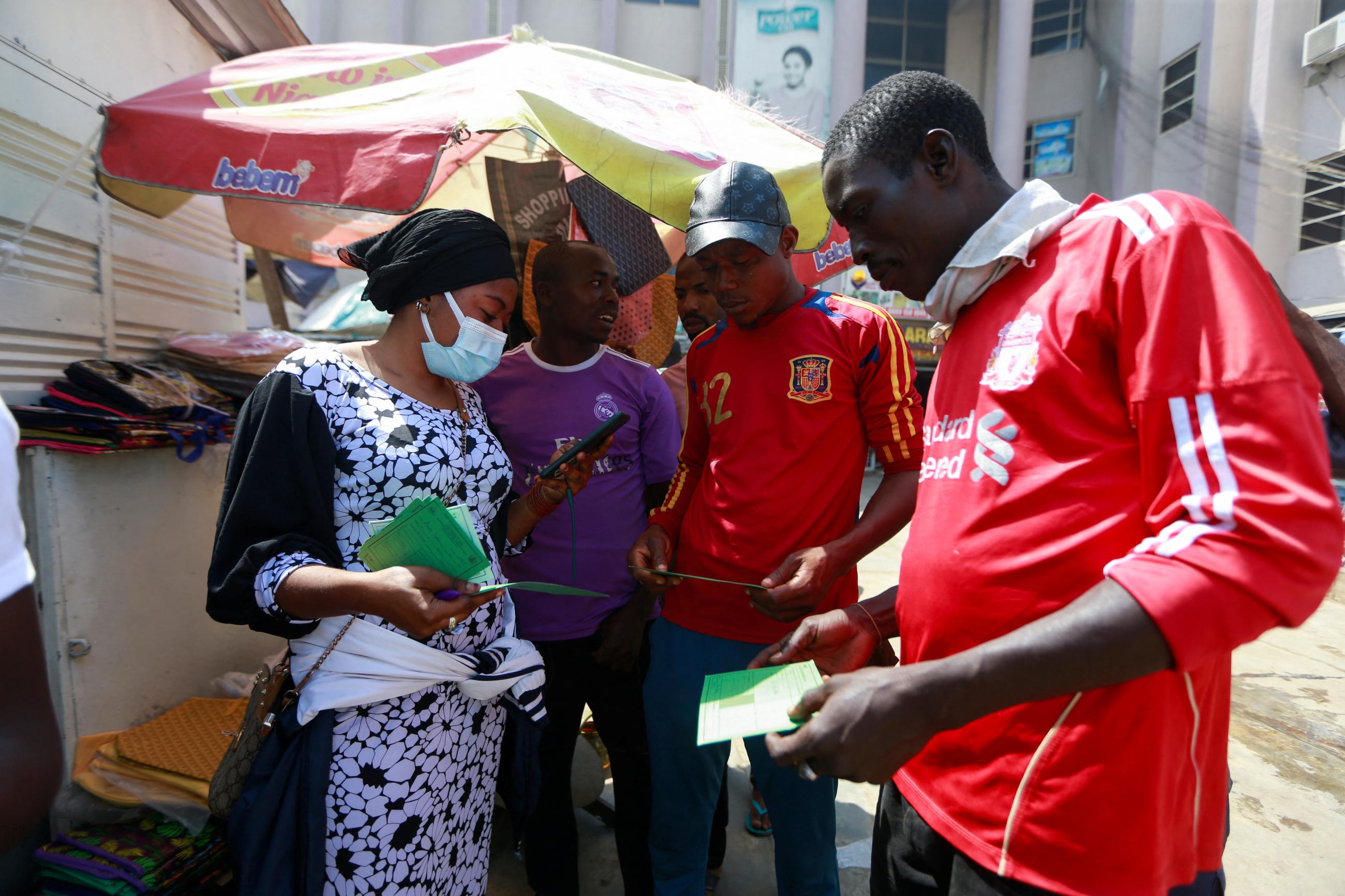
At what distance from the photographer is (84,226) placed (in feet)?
9.87

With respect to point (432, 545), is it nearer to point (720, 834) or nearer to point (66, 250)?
point (720, 834)

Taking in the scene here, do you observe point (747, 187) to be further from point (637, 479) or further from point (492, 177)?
point (492, 177)

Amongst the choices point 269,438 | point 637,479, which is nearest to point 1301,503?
point 269,438

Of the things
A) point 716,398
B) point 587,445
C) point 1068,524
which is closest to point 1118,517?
point 1068,524

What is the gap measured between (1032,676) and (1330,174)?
631 inches

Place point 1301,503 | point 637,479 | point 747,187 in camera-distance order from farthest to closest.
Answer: point 637,479 < point 747,187 < point 1301,503

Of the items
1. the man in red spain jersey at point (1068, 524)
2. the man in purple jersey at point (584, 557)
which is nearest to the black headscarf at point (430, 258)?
the man in purple jersey at point (584, 557)

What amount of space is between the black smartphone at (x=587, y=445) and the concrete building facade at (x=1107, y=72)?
1123cm

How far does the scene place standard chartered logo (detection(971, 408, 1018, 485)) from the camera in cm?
108

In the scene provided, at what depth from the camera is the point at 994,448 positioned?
1101mm

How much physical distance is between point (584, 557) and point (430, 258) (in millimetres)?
1112

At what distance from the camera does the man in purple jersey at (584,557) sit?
249 cm

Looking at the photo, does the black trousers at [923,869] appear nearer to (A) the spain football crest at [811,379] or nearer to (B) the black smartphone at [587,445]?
(A) the spain football crest at [811,379]

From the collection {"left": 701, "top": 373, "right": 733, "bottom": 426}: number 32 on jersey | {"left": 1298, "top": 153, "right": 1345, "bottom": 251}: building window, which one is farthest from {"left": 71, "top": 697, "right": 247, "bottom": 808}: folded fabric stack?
{"left": 1298, "top": 153, "right": 1345, "bottom": 251}: building window
